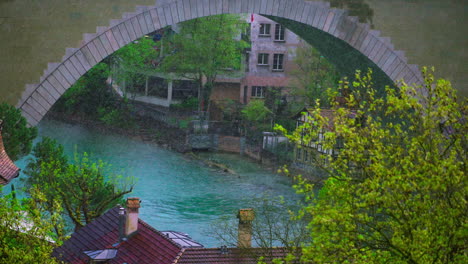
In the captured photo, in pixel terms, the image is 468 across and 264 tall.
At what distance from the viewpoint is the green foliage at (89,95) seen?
36.1 meters

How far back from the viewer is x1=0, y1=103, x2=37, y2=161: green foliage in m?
15.1

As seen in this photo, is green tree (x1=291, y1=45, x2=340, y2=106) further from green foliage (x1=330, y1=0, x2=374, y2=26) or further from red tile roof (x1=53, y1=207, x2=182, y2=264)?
red tile roof (x1=53, y1=207, x2=182, y2=264)

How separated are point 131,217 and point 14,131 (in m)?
3.82

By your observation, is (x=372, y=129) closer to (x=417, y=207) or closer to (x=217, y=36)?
(x=417, y=207)

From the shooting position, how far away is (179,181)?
85.5ft

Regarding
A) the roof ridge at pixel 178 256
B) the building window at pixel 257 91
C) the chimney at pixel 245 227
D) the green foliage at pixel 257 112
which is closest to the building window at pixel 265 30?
the building window at pixel 257 91

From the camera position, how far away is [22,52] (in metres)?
15.7

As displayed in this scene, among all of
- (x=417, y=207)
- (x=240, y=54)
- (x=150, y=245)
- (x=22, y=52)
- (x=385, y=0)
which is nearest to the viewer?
(x=417, y=207)

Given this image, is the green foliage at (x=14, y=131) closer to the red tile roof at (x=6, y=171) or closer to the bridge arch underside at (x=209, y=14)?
the bridge arch underside at (x=209, y=14)

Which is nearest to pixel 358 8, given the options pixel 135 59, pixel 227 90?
pixel 135 59

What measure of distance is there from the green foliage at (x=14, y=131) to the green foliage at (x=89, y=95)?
20.2 metres

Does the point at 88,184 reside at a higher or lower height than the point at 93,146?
higher

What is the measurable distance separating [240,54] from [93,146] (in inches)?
346

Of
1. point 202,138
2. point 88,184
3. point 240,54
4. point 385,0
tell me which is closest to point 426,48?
point 385,0
